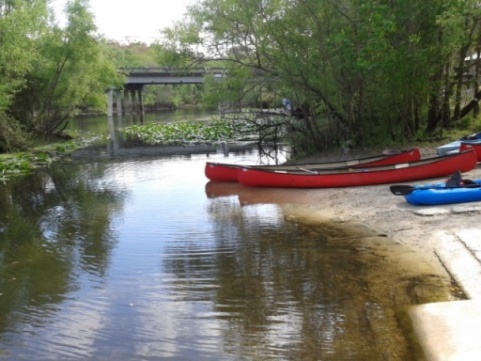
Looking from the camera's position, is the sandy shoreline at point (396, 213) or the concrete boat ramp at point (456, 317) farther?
the sandy shoreline at point (396, 213)

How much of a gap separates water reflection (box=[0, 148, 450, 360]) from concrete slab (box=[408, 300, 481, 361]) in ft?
0.93

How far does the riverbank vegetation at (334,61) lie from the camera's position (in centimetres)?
1803

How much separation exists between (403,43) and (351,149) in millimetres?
5087

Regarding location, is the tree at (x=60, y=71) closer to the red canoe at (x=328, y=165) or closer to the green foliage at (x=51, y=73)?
the green foliage at (x=51, y=73)

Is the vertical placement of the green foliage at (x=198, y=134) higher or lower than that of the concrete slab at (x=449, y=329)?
higher

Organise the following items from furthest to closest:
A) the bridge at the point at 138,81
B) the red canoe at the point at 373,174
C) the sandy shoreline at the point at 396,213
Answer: the bridge at the point at 138,81 → the red canoe at the point at 373,174 → the sandy shoreline at the point at 396,213

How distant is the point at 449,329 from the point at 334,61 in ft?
50.4

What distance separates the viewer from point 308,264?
356 inches

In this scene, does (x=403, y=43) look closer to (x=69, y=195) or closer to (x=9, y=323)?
(x=69, y=195)

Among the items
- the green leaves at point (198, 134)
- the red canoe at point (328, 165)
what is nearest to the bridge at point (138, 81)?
the green leaves at point (198, 134)

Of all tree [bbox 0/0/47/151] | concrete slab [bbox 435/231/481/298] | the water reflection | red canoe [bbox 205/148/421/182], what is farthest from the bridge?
concrete slab [bbox 435/231/481/298]

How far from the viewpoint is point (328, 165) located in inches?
684

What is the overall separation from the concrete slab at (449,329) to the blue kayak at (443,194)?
16.6ft

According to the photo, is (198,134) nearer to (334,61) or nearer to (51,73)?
(51,73)
